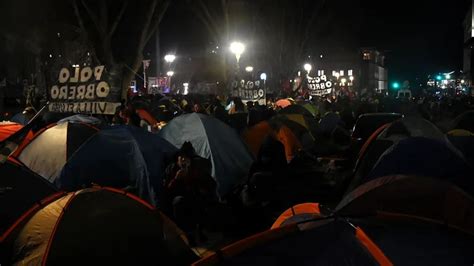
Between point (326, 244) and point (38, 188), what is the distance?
4.43 m

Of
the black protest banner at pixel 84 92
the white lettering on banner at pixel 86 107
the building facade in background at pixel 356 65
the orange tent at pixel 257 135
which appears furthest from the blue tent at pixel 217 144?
the building facade in background at pixel 356 65

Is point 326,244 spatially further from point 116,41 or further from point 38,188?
point 116,41

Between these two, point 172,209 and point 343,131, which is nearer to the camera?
point 172,209

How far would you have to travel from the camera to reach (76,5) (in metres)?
19.6

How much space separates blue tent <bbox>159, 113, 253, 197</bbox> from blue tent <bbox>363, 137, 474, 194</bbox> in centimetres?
327

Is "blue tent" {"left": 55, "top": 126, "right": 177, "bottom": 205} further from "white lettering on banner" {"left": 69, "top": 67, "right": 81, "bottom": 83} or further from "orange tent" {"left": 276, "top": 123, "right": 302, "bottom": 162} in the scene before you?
"orange tent" {"left": 276, "top": 123, "right": 302, "bottom": 162}

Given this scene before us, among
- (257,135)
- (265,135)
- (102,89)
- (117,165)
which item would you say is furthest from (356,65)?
(117,165)

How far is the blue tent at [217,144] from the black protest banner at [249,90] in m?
12.0

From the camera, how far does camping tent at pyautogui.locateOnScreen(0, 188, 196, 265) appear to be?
583 cm

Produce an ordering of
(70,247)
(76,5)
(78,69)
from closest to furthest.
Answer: (70,247) → (78,69) → (76,5)

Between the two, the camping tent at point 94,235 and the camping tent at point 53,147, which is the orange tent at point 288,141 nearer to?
the camping tent at point 53,147

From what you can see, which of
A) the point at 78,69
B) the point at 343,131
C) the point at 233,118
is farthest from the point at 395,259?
the point at 343,131

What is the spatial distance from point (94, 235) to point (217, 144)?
5353 mm

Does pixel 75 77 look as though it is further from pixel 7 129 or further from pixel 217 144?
pixel 217 144
